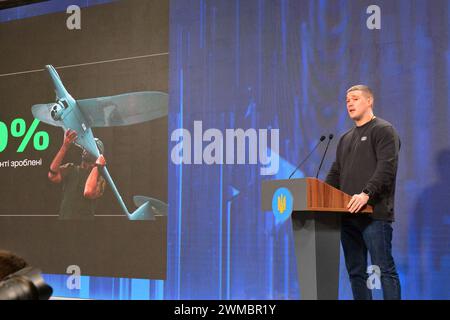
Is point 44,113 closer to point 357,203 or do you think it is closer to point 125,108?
point 125,108

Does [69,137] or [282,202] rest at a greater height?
[69,137]

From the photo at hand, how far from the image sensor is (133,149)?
4797 mm

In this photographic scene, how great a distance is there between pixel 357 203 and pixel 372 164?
14.8 inches

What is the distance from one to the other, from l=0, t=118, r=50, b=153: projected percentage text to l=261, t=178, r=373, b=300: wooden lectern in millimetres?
2946

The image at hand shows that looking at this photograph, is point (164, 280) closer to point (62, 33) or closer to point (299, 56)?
point (299, 56)

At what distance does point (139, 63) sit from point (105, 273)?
6.01 ft

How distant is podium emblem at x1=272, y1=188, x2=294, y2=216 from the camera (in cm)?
284

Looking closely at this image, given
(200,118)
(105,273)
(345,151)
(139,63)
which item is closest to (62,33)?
(139,63)

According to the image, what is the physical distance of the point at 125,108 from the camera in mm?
4867

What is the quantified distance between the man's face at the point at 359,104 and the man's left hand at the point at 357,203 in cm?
63

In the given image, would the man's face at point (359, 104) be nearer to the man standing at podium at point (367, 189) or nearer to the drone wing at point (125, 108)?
the man standing at podium at point (367, 189)

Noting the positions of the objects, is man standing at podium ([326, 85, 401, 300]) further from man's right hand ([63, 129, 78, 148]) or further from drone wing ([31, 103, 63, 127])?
drone wing ([31, 103, 63, 127])

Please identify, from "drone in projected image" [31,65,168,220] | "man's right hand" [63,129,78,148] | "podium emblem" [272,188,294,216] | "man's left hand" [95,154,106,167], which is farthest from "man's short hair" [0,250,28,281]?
"man's right hand" [63,129,78,148]

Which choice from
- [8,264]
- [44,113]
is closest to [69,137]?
[44,113]
